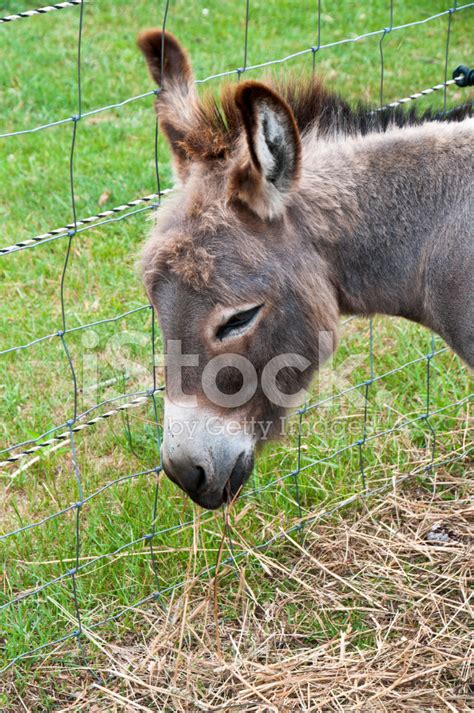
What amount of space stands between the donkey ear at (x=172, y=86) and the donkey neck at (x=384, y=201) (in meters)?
0.42

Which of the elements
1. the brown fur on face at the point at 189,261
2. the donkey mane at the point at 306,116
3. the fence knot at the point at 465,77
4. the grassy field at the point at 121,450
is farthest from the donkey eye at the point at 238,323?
the fence knot at the point at 465,77

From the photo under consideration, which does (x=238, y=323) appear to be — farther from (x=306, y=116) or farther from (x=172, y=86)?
(x=172, y=86)

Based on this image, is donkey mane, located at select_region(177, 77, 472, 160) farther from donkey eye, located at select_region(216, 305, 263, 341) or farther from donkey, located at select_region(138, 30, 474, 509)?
donkey eye, located at select_region(216, 305, 263, 341)

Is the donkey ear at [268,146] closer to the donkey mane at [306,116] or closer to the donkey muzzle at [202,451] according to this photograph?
the donkey mane at [306,116]

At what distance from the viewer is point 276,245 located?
8.53 feet

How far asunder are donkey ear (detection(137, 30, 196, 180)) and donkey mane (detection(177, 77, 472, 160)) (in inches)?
2.2

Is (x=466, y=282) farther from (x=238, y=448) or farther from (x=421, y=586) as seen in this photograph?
(x=421, y=586)

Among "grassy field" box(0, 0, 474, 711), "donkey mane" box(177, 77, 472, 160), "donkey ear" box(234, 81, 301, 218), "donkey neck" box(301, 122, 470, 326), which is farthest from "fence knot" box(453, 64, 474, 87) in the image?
"donkey ear" box(234, 81, 301, 218)

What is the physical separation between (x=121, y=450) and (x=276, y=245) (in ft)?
5.42

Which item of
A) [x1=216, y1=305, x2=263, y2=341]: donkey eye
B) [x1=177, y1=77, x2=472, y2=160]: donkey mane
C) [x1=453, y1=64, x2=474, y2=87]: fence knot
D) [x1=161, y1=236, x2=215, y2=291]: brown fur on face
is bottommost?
[x1=216, y1=305, x2=263, y2=341]: donkey eye

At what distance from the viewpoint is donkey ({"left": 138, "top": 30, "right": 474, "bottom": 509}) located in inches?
98.0

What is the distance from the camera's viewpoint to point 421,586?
11.1 feet

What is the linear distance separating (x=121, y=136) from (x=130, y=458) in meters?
3.79

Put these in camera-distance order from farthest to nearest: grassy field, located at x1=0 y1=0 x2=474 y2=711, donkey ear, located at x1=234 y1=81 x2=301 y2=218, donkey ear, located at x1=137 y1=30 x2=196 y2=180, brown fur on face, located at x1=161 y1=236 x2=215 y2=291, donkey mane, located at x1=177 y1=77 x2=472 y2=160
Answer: grassy field, located at x1=0 y1=0 x2=474 y2=711, donkey ear, located at x1=137 y1=30 x2=196 y2=180, donkey mane, located at x1=177 y1=77 x2=472 y2=160, brown fur on face, located at x1=161 y1=236 x2=215 y2=291, donkey ear, located at x1=234 y1=81 x2=301 y2=218
